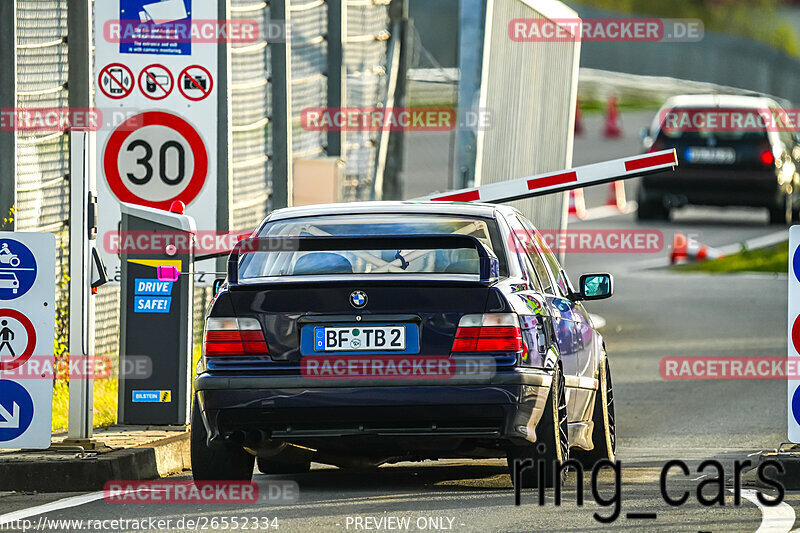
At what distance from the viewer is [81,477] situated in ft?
31.5

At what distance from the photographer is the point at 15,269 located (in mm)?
9914

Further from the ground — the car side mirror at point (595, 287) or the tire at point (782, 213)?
the tire at point (782, 213)

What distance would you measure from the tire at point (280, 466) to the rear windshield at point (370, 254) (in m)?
1.38

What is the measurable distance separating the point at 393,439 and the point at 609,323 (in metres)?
10.6

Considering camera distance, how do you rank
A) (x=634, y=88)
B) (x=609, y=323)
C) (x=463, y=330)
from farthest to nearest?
(x=634, y=88)
(x=609, y=323)
(x=463, y=330)

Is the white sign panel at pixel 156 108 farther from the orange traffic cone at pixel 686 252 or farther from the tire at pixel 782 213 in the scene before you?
the tire at pixel 782 213

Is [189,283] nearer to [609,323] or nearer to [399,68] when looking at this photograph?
[609,323]

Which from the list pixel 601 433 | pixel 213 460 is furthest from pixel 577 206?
pixel 213 460

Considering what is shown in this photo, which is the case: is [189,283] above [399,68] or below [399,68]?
below

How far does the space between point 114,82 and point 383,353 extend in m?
4.84

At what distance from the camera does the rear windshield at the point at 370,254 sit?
360 inches

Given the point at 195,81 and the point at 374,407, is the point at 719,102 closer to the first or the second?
the point at 195,81

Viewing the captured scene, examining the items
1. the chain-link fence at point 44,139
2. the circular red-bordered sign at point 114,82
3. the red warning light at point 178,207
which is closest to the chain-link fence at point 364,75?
the chain-link fence at point 44,139

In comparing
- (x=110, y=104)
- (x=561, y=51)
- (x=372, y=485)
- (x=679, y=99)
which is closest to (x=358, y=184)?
(x=561, y=51)
